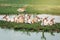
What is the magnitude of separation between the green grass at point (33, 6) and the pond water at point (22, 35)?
0.56 feet

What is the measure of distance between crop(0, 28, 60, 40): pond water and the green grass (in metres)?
0.17

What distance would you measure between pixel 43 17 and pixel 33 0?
17cm

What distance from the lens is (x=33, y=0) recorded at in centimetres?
147

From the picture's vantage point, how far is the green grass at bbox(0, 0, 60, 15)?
1.46 meters

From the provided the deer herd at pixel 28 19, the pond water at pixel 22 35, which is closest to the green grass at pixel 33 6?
the deer herd at pixel 28 19

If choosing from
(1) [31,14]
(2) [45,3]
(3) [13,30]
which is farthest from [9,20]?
(2) [45,3]

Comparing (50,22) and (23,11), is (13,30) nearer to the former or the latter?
(23,11)

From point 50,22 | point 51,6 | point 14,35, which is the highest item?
point 51,6

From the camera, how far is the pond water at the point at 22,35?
4.79 feet

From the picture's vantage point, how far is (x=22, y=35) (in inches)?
58.2

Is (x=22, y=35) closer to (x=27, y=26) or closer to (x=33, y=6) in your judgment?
(x=27, y=26)

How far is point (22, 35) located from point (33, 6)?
0.86ft

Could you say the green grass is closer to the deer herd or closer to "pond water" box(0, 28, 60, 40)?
the deer herd

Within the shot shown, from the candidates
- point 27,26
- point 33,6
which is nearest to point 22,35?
point 27,26
